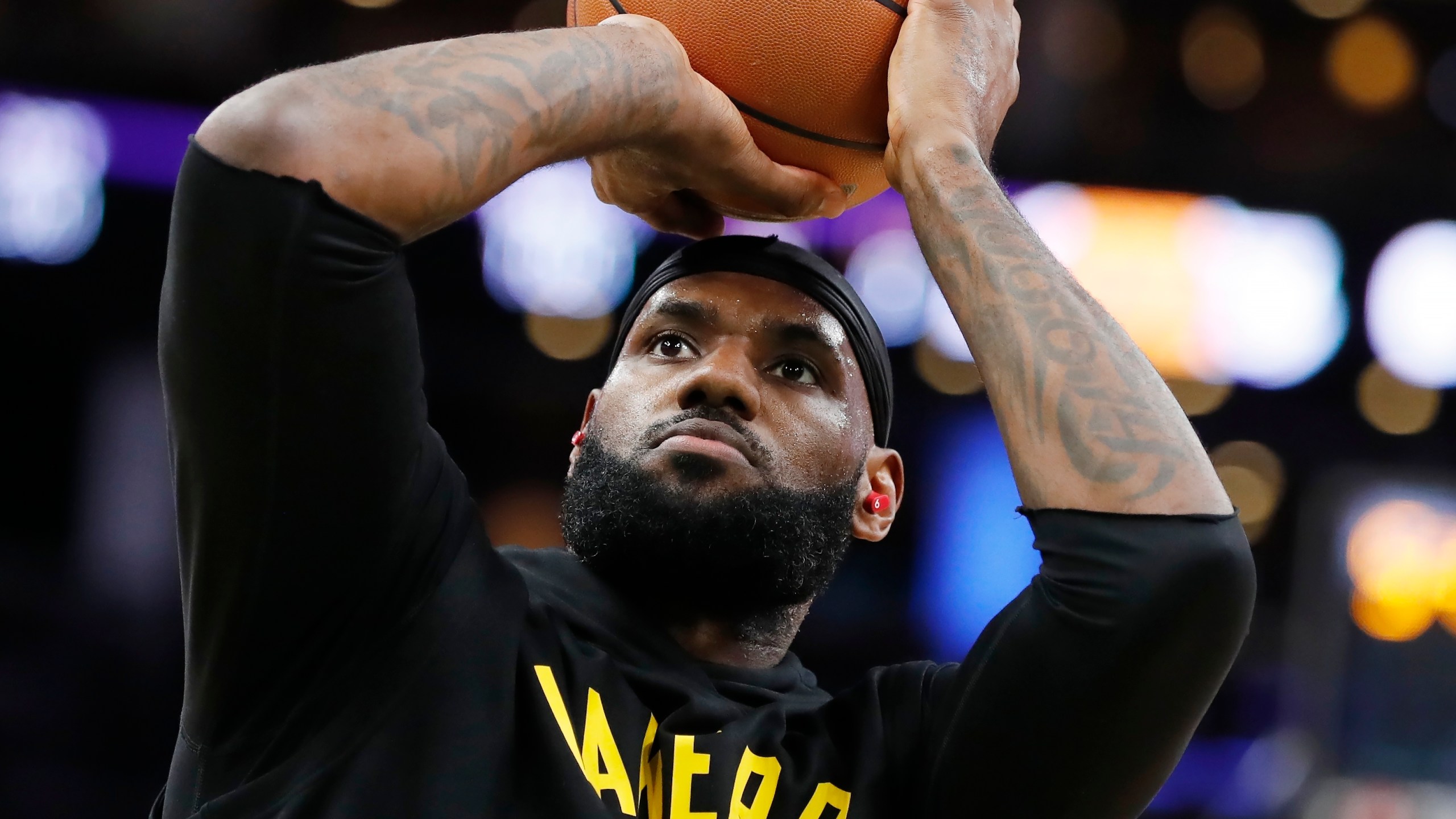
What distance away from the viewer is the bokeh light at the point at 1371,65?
8.76 meters

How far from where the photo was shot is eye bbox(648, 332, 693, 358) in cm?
242

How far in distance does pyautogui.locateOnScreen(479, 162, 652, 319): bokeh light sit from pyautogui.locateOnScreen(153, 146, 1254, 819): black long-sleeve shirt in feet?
16.7

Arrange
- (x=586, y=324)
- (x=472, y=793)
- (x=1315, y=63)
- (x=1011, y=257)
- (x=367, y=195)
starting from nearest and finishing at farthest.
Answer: (x=367, y=195), (x=472, y=793), (x=1011, y=257), (x=586, y=324), (x=1315, y=63)

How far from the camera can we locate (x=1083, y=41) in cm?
837

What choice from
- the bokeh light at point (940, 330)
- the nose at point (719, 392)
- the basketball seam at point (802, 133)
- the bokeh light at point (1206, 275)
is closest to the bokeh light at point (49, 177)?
the bokeh light at point (940, 330)

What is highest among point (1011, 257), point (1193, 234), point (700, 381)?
point (1011, 257)

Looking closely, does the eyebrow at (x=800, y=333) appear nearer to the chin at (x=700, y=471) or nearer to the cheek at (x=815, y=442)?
the cheek at (x=815, y=442)

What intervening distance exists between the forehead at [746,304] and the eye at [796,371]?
0.06 metres

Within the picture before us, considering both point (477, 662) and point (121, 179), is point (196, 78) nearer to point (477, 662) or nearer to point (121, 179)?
point (121, 179)

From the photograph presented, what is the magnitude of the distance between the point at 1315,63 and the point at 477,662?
27.9ft

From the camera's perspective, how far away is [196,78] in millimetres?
6914

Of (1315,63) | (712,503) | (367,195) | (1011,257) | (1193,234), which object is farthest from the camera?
(1315,63)

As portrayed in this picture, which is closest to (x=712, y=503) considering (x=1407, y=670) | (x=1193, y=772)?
(x=1193, y=772)

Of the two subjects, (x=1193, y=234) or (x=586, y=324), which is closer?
(x=586, y=324)
